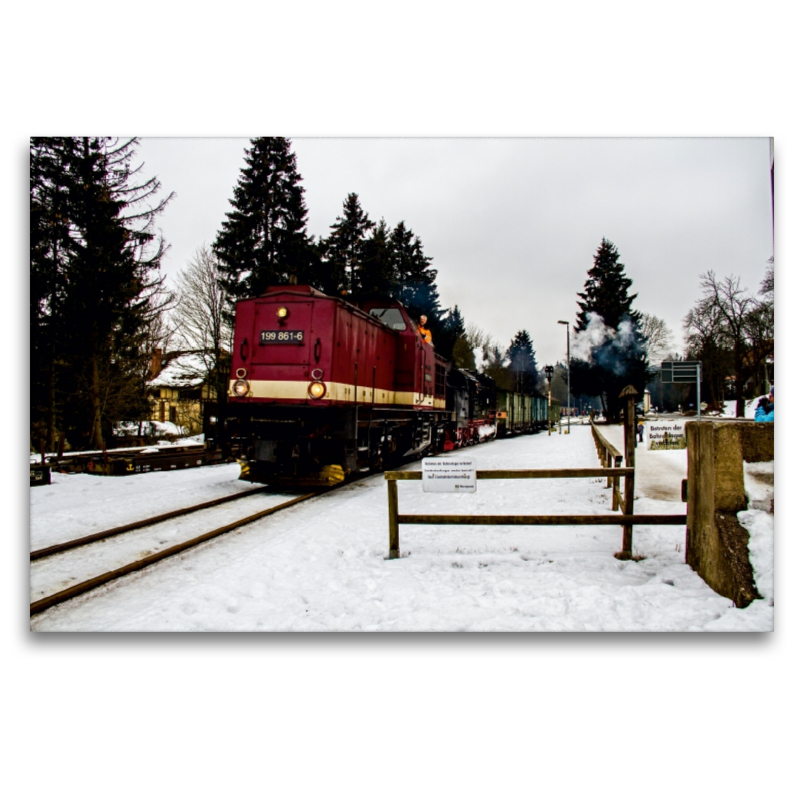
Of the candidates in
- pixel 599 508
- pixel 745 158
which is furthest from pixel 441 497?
pixel 745 158

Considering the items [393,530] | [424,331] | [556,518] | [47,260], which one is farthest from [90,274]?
[424,331]

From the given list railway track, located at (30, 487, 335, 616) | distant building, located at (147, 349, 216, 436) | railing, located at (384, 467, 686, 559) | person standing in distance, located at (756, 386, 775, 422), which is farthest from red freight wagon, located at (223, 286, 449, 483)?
person standing in distance, located at (756, 386, 775, 422)

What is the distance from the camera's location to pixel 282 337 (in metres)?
7.46

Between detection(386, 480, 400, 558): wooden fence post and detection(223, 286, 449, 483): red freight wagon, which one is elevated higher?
detection(223, 286, 449, 483): red freight wagon

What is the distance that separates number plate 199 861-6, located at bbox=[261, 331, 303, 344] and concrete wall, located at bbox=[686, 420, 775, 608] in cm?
502

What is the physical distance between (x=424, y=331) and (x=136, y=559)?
278 inches

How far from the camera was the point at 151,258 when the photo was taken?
5.69 m

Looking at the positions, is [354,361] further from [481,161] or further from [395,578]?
[395,578]

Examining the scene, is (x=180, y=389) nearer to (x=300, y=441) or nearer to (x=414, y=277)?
(x=300, y=441)

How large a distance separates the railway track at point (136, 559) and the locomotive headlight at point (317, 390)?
4.57 ft

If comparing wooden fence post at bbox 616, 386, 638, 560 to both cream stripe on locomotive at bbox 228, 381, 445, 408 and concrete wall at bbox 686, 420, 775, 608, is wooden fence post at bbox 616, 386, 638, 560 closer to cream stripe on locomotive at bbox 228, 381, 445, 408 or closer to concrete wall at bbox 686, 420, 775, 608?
concrete wall at bbox 686, 420, 775, 608

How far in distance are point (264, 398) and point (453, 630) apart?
185 inches

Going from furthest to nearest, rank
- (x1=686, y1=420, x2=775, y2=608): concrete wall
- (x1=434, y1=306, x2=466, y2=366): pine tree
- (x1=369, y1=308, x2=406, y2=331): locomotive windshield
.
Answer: (x1=369, y1=308, x2=406, y2=331): locomotive windshield < (x1=434, y1=306, x2=466, y2=366): pine tree < (x1=686, y1=420, x2=775, y2=608): concrete wall

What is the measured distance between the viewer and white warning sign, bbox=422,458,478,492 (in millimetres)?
4375
